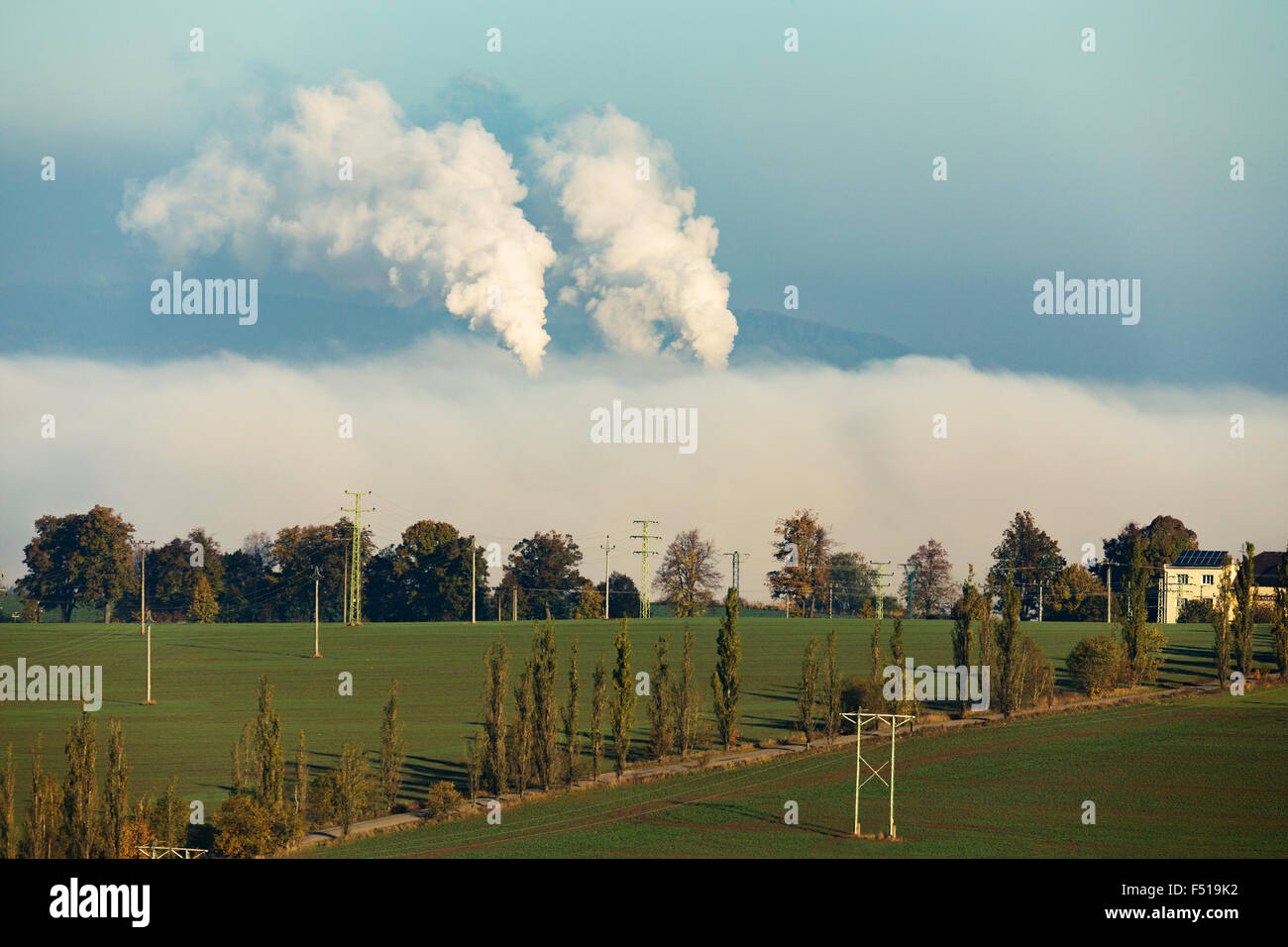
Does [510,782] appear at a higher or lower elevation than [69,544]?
lower

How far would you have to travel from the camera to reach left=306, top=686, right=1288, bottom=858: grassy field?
4659 cm

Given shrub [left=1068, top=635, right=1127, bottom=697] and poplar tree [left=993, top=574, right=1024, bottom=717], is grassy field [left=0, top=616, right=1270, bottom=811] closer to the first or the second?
shrub [left=1068, top=635, right=1127, bottom=697]

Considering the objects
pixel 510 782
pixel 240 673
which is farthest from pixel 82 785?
pixel 240 673

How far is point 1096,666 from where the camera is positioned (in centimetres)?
8081

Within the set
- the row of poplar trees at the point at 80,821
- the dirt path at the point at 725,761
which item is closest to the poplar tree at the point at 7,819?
the row of poplar trees at the point at 80,821

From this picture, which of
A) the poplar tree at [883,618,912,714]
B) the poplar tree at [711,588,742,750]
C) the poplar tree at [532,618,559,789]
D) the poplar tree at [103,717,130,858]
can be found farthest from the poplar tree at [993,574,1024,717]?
the poplar tree at [103,717,130,858]

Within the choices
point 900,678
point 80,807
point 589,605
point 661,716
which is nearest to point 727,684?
point 661,716

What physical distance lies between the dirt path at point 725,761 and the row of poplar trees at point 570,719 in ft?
3.41

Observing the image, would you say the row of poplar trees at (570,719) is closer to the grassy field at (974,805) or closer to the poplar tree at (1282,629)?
the grassy field at (974,805)

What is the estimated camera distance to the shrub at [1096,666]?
8062 cm
